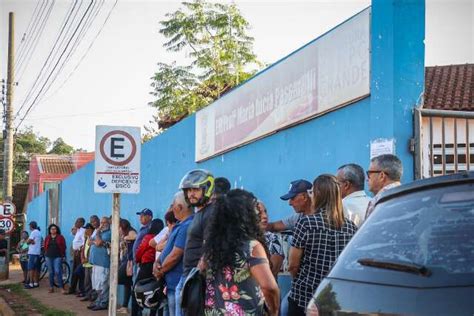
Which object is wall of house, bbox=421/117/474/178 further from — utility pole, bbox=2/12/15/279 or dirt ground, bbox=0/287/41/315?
utility pole, bbox=2/12/15/279

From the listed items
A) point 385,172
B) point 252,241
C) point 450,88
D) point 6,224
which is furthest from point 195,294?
point 6,224

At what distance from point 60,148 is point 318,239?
70842 mm

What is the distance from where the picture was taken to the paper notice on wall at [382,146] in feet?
20.1

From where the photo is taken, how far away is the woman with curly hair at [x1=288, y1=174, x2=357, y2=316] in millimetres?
4840

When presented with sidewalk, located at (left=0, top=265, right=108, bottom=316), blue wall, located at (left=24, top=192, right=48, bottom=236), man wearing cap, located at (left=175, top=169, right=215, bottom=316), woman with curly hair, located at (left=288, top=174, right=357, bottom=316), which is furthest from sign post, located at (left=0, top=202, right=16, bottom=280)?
woman with curly hair, located at (left=288, top=174, right=357, bottom=316)

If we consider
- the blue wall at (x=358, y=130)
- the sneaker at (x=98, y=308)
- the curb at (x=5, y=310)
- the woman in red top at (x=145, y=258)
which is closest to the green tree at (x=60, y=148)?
the curb at (x=5, y=310)

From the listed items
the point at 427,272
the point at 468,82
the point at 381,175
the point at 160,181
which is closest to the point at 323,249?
the point at 381,175

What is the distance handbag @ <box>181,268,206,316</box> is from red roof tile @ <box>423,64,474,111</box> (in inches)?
438

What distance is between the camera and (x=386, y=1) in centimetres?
624

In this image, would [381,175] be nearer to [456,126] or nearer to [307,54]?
[456,126]

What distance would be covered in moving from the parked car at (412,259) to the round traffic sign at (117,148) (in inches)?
210

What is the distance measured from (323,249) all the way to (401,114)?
1.92 metres

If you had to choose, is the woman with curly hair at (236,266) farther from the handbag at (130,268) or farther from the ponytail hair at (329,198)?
the handbag at (130,268)

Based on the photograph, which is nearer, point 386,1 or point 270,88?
point 386,1
